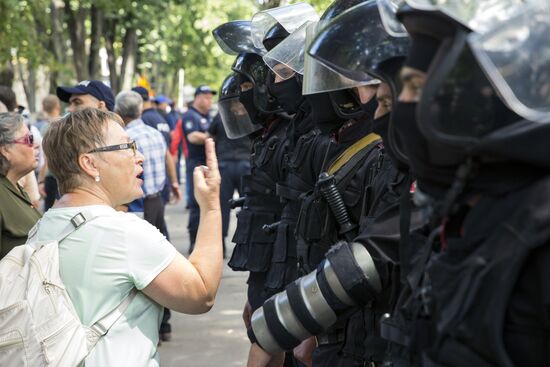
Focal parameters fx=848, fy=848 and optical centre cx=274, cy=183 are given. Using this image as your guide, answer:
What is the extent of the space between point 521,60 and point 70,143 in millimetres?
1835

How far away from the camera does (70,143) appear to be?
3.09 m

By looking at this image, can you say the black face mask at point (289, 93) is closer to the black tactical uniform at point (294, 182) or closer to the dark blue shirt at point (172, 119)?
the black tactical uniform at point (294, 182)

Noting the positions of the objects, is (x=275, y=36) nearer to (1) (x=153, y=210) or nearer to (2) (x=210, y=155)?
(2) (x=210, y=155)

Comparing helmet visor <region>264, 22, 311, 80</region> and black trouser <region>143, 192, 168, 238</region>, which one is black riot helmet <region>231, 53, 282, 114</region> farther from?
black trouser <region>143, 192, 168, 238</region>

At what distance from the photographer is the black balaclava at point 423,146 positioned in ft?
6.25

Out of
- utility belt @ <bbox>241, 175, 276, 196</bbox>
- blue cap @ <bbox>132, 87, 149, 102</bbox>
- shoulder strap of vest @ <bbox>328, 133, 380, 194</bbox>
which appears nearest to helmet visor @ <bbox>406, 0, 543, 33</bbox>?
shoulder strap of vest @ <bbox>328, 133, 380, 194</bbox>

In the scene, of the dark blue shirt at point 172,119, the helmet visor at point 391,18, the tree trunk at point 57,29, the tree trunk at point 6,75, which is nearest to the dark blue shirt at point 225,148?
the tree trunk at point 6,75

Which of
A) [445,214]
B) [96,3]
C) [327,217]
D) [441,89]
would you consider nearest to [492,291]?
[445,214]

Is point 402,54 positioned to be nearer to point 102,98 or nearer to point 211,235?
point 211,235

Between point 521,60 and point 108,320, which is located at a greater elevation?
point 521,60

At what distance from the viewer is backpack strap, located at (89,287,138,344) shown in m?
2.85

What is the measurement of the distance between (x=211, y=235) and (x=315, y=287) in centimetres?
62

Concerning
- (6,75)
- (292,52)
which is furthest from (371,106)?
(6,75)

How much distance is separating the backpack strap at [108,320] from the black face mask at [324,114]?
145cm
